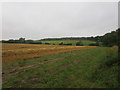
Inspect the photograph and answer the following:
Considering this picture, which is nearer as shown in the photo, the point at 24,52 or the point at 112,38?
the point at 24,52

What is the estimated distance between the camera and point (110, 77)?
6.12 metres

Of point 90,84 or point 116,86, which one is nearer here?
point 116,86

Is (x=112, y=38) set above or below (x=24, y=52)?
above

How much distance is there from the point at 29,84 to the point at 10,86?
1055 millimetres

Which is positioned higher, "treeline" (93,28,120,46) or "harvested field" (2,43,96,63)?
"treeline" (93,28,120,46)

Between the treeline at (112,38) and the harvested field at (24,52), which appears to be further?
the harvested field at (24,52)

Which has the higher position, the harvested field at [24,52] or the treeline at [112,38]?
the treeline at [112,38]

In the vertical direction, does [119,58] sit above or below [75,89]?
above

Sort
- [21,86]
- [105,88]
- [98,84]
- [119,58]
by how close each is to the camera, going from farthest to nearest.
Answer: [119,58]
[21,86]
[98,84]
[105,88]

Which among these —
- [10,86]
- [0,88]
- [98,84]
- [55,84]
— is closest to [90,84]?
[98,84]

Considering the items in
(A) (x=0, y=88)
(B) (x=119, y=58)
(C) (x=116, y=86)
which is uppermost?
(B) (x=119, y=58)

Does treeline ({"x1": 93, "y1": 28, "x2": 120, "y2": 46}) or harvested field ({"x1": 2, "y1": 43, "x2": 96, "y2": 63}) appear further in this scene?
harvested field ({"x1": 2, "y1": 43, "x2": 96, "y2": 63})

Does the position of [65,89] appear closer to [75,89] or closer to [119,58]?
[75,89]

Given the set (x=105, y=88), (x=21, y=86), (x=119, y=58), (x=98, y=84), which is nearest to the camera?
(x=105, y=88)
